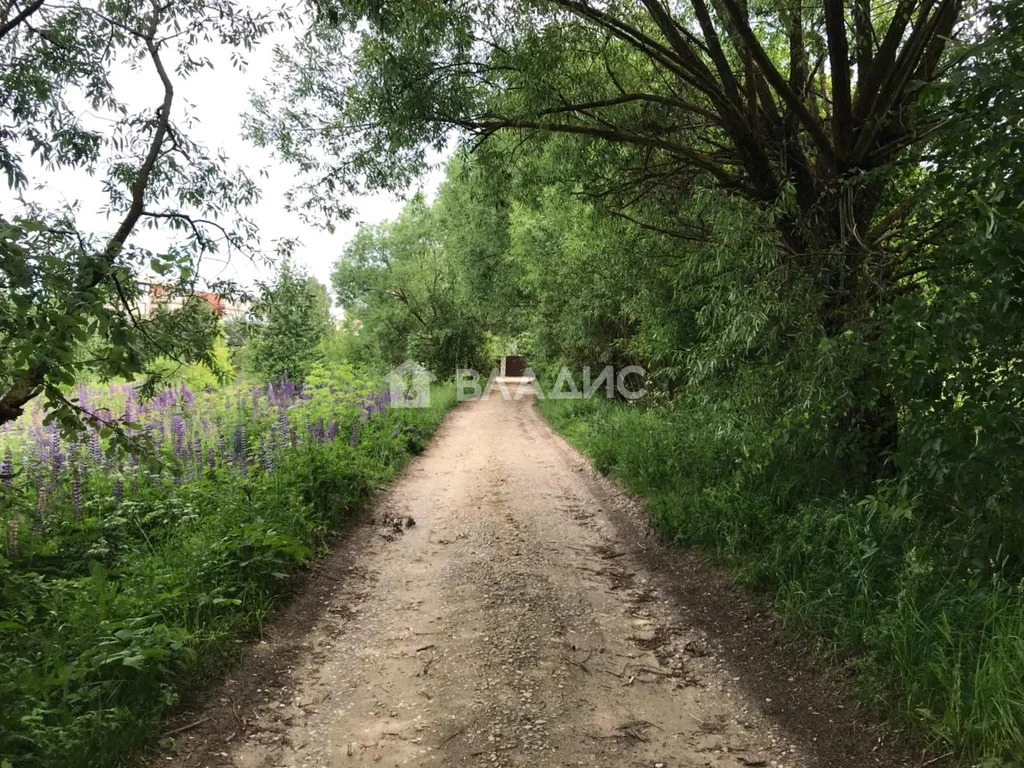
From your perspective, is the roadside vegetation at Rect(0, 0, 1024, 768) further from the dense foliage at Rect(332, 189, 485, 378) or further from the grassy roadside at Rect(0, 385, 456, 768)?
the dense foliage at Rect(332, 189, 485, 378)

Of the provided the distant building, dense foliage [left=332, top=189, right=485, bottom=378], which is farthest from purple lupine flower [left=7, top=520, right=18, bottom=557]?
dense foliage [left=332, top=189, right=485, bottom=378]

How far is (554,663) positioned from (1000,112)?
11.4 feet

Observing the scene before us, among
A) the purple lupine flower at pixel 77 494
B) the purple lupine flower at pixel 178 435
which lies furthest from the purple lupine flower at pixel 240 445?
the purple lupine flower at pixel 77 494

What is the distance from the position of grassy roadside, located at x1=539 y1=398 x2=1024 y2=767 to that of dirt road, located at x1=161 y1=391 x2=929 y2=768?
17.9 inches

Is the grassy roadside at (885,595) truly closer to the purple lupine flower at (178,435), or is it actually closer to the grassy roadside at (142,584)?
the grassy roadside at (142,584)

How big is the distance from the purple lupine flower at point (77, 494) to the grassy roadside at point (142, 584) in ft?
0.09

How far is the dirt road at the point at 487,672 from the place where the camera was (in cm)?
298

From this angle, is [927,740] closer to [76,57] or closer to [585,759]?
[585,759]

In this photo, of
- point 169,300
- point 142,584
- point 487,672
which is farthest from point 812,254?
point 142,584

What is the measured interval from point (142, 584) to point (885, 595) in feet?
14.9

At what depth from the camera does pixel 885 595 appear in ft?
12.1

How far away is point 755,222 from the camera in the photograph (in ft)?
15.7

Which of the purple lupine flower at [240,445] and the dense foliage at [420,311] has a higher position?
the dense foliage at [420,311]

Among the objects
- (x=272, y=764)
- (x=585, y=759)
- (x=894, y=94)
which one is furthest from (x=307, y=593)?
(x=894, y=94)
